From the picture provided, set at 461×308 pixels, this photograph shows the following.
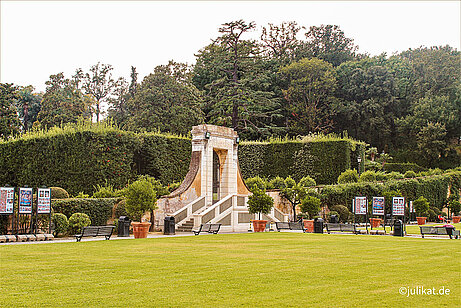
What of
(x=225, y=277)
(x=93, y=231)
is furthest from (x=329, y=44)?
(x=225, y=277)

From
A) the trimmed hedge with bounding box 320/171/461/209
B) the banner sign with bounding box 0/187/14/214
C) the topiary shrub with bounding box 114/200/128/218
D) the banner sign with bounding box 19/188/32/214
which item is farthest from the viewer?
the trimmed hedge with bounding box 320/171/461/209

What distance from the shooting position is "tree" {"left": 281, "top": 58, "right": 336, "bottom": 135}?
57.3 metres

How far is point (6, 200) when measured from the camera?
1953 cm

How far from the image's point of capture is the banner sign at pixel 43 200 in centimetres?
2057

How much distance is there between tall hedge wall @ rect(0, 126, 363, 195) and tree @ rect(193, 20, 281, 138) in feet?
31.5

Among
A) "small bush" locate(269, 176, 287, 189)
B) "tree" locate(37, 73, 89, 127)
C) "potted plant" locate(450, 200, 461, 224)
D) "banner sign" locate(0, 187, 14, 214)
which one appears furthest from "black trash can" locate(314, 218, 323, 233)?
"tree" locate(37, 73, 89, 127)

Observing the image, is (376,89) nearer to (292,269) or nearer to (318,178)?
(318,178)

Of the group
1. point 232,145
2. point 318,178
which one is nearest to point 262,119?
point 318,178

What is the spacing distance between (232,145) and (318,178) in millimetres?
11960

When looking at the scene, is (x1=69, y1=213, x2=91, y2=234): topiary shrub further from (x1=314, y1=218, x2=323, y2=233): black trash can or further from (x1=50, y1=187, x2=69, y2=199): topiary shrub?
(x1=314, y1=218, x2=323, y2=233): black trash can

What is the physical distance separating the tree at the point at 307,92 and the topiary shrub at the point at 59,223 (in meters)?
37.8

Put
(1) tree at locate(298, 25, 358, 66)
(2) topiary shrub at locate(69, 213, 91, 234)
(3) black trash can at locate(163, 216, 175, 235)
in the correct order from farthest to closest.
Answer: (1) tree at locate(298, 25, 358, 66), (3) black trash can at locate(163, 216, 175, 235), (2) topiary shrub at locate(69, 213, 91, 234)

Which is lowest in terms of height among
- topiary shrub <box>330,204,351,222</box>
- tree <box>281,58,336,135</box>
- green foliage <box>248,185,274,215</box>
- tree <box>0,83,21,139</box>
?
topiary shrub <box>330,204,351,222</box>

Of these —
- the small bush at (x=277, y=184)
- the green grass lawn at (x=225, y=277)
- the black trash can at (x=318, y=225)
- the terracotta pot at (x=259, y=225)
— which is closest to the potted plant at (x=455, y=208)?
the small bush at (x=277, y=184)
